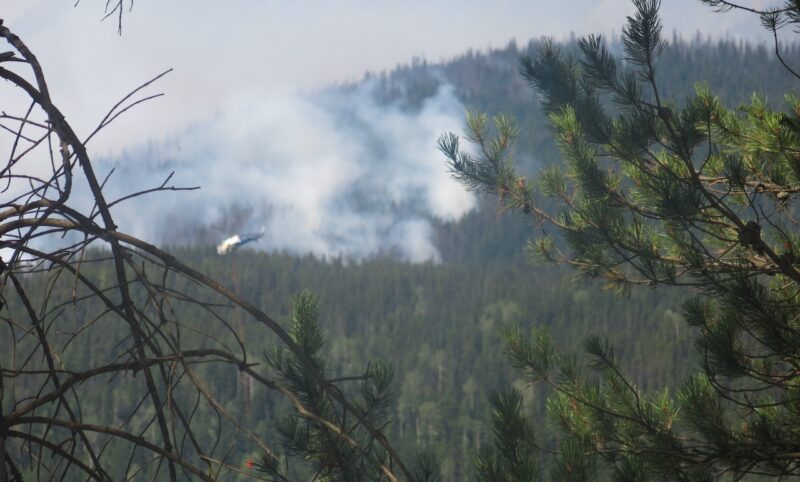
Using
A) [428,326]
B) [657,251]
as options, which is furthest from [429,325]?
[657,251]

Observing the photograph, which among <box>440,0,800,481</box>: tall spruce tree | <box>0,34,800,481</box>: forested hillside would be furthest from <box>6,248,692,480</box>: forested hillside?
<box>440,0,800,481</box>: tall spruce tree

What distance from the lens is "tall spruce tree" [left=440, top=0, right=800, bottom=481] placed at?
4129 millimetres

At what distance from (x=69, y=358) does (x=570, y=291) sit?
57.6 metres

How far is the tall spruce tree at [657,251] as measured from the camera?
4129mm

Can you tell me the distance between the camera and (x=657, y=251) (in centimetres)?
547

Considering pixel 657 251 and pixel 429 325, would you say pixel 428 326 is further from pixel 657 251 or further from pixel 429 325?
pixel 657 251

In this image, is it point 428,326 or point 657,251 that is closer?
point 657,251

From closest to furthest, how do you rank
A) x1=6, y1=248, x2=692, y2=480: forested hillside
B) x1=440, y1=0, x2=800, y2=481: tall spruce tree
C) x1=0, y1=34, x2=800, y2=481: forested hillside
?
x1=440, y1=0, x2=800, y2=481: tall spruce tree → x1=0, y1=34, x2=800, y2=481: forested hillside → x1=6, y1=248, x2=692, y2=480: forested hillside

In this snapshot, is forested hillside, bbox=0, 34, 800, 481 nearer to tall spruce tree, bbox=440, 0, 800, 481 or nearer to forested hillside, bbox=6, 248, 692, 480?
forested hillside, bbox=6, 248, 692, 480

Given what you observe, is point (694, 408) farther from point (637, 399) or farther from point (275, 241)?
point (275, 241)

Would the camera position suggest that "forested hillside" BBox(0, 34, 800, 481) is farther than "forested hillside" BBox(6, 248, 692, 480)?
No

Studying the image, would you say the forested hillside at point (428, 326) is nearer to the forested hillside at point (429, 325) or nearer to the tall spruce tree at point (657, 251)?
the forested hillside at point (429, 325)

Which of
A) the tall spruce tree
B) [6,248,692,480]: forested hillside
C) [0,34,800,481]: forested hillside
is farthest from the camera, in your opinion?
[6,248,692,480]: forested hillside

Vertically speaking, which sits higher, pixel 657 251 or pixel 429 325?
pixel 429 325
